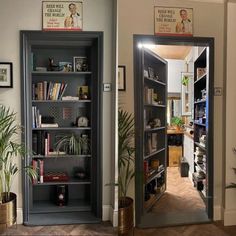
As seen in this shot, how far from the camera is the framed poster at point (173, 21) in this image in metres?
1.21

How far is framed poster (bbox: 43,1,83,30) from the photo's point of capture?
2.27m

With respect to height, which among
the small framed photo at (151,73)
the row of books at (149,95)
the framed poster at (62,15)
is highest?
the framed poster at (62,15)

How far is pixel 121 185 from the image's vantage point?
4.01 feet

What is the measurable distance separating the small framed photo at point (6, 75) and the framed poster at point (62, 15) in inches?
18.4

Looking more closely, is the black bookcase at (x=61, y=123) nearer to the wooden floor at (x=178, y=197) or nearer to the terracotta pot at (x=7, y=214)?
the terracotta pot at (x=7, y=214)

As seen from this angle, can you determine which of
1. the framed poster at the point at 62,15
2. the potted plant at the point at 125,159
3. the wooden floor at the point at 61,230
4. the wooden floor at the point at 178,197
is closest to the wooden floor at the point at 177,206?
the wooden floor at the point at 178,197

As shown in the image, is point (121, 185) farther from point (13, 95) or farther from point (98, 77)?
point (13, 95)

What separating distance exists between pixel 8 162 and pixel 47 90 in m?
0.77

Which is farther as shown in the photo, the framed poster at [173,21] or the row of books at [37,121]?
the row of books at [37,121]

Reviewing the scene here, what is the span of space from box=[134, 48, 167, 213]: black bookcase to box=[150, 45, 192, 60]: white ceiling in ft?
0.11

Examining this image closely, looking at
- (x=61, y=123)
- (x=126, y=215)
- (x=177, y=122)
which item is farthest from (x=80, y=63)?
(x=126, y=215)

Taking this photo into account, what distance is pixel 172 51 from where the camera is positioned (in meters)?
1.49

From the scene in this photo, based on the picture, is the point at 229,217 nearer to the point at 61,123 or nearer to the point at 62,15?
the point at 61,123

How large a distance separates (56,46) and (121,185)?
1789 millimetres
